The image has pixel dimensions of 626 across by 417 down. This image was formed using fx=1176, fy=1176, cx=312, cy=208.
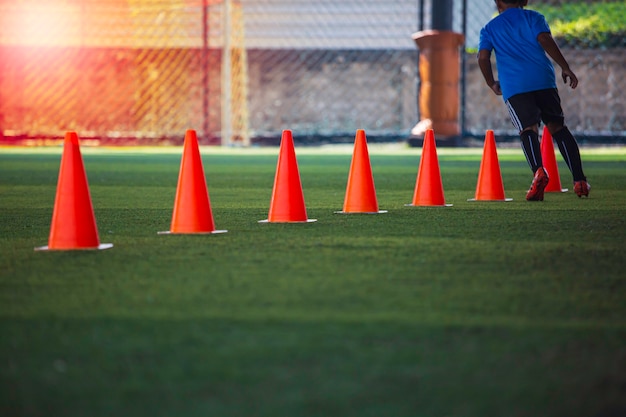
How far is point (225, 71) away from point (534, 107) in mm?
12387

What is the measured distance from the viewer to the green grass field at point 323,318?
2.81m

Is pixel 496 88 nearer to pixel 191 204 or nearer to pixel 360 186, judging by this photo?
pixel 360 186

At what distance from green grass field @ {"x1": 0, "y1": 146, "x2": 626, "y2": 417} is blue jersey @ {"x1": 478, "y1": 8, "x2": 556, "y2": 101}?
1.61 m

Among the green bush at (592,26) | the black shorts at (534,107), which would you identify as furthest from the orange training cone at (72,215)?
the green bush at (592,26)

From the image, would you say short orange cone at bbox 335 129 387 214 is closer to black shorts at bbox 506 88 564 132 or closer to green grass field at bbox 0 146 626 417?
green grass field at bbox 0 146 626 417

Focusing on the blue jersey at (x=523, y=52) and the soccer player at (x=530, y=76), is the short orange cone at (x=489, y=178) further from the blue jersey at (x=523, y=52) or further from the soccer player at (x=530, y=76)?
the blue jersey at (x=523, y=52)

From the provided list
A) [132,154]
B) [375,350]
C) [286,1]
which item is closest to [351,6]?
[286,1]

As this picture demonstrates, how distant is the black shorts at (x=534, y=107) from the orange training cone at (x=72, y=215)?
3960 millimetres

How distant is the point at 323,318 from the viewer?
12.2 feet

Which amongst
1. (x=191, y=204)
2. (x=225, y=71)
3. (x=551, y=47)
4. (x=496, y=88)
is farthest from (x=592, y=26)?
(x=191, y=204)

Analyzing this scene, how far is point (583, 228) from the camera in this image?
21.5 feet

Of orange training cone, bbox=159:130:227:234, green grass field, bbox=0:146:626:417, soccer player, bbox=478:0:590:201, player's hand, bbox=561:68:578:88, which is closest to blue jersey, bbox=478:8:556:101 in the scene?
soccer player, bbox=478:0:590:201

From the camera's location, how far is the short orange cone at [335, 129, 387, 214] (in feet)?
25.0

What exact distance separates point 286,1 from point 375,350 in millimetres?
19720
